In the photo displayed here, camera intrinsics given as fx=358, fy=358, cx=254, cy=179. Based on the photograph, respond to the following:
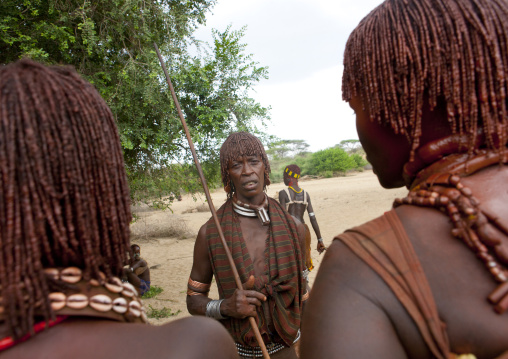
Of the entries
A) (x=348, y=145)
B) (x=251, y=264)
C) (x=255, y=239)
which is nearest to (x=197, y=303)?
(x=251, y=264)

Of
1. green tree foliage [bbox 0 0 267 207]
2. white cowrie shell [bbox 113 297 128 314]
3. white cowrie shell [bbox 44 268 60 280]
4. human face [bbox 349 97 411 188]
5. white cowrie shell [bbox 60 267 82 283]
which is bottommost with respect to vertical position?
white cowrie shell [bbox 113 297 128 314]

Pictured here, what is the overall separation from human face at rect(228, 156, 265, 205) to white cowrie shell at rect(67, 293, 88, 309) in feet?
6.50

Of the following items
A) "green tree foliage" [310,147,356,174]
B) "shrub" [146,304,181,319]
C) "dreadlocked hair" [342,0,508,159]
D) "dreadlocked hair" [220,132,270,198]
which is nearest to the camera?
"dreadlocked hair" [342,0,508,159]

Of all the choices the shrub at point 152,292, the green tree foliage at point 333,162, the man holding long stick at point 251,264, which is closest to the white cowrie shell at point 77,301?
the man holding long stick at point 251,264

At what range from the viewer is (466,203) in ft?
2.94

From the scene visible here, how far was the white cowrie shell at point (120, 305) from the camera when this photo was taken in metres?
0.94

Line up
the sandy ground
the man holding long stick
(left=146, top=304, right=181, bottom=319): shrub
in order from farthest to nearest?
the sandy ground
(left=146, top=304, right=181, bottom=319): shrub
the man holding long stick

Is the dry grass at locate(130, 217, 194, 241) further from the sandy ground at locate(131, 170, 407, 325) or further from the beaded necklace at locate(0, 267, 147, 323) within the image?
the beaded necklace at locate(0, 267, 147, 323)

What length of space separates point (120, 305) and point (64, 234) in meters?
0.24

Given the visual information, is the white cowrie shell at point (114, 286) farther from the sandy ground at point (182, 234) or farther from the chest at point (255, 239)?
the sandy ground at point (182, 234)

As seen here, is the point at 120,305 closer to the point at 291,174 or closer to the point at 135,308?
the point at 135,308

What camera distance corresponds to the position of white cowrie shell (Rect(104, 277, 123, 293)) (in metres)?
0.96

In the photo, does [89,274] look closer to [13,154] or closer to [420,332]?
[13,154]

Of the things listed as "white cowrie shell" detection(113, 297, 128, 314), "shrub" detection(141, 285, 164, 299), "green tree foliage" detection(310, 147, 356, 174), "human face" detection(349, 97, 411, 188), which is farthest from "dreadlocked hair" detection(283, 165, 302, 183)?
"green tree foliage" detection(310, 147, 356, 174)
